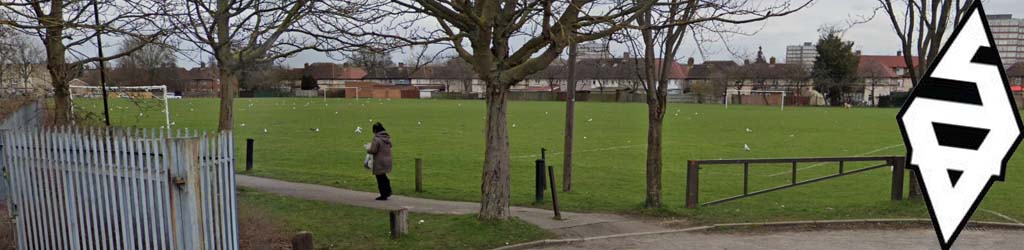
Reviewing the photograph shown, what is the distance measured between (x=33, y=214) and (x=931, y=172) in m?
7.43

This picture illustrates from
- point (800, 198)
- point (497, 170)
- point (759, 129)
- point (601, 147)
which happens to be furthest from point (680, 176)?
point (759, 129)

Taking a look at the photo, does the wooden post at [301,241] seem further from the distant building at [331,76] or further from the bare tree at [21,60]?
the distant building at [331,76]

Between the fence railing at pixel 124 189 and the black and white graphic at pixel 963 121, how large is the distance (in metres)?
4.80

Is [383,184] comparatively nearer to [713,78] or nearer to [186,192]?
[186,192]

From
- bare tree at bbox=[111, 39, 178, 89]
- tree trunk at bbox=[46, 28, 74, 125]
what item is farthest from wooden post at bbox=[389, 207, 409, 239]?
bare tree at bbox=[111, 39, 178, 89]

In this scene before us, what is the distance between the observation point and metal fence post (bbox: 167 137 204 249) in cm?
540

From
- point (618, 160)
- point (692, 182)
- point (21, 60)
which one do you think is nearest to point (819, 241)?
point (692, 182)

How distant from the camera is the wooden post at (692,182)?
1127 centimetres

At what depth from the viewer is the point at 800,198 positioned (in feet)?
47.5

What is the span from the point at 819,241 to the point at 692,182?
2404 millimetres

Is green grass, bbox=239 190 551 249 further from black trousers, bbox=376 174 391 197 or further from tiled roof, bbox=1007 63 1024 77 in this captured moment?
tiled roof, bbox=1007 63 1024 77

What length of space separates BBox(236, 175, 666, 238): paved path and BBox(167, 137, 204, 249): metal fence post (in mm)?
4985

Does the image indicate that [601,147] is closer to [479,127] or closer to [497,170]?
[479,127]

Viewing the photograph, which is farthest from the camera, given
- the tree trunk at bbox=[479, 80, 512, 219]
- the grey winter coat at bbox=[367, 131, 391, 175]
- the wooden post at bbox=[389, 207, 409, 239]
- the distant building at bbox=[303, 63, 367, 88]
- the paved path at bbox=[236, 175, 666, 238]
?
the distant building at bbox=[303, 63, 367, 88]
